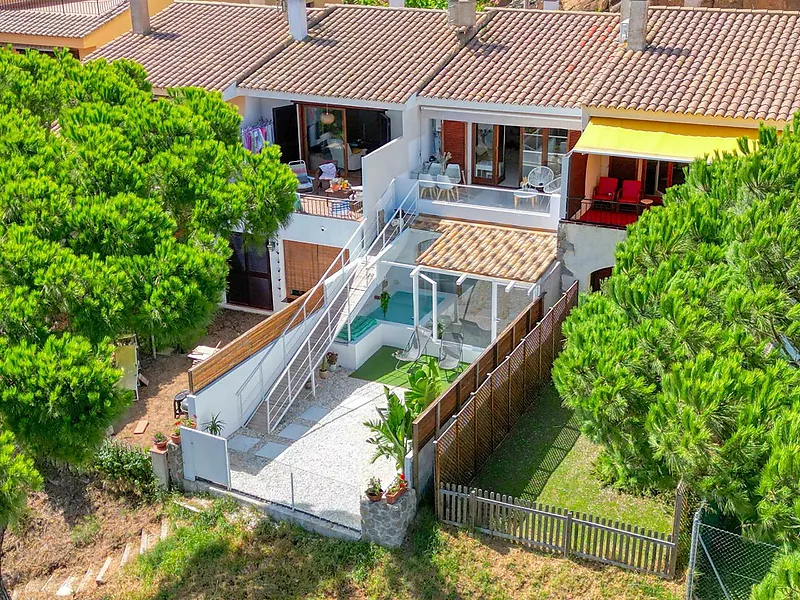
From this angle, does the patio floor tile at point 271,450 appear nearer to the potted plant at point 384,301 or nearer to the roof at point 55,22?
the potted plant at point 384,301

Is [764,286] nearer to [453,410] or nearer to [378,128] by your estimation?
[453,410]

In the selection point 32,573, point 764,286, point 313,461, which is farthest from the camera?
point 313,461

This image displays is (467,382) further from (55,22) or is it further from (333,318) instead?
(55,22)

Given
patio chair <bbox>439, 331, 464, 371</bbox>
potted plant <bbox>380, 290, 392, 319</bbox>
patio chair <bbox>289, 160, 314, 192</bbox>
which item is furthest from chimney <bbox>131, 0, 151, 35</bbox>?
patio chair <bbox>439, 331, 464, 371</bbox>

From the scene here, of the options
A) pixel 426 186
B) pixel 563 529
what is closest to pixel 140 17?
pixel 426 186

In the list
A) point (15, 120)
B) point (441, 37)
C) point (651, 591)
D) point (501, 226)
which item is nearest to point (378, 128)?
point (441, 37)
